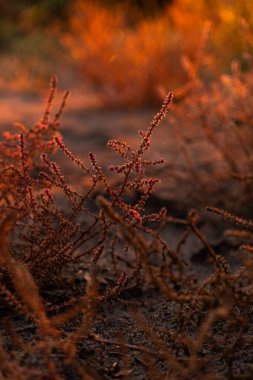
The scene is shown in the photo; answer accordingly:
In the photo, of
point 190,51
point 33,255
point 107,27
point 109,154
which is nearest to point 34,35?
point 107,27

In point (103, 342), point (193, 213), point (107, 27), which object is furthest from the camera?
point (107, 27)

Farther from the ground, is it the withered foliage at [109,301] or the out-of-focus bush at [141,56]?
the out-of-focus bush at [141,56]

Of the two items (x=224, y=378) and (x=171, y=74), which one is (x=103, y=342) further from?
(x=171, y=74)

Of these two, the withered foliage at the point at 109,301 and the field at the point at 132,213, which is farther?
the field at the point at 132,213

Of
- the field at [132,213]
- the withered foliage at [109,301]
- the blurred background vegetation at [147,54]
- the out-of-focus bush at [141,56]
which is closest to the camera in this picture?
the withered foliage at [109,301]

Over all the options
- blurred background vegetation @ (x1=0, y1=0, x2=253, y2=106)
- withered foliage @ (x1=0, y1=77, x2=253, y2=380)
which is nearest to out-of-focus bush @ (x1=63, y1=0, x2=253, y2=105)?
blurred background vegetation @ (x1=0, y1=0, x2=253, y2=106)

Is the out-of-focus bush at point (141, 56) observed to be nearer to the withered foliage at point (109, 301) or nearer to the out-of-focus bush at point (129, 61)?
the out-of-focus bush at point (129, 61)

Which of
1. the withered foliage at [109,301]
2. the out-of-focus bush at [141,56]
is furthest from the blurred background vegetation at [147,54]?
the withered foliage at [109,301]

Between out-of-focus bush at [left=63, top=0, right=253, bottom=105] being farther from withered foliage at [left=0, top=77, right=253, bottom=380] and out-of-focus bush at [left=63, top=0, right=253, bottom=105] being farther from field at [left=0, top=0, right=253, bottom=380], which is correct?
withered foliage at [left=0, top=77, right=253, bottom=380]
